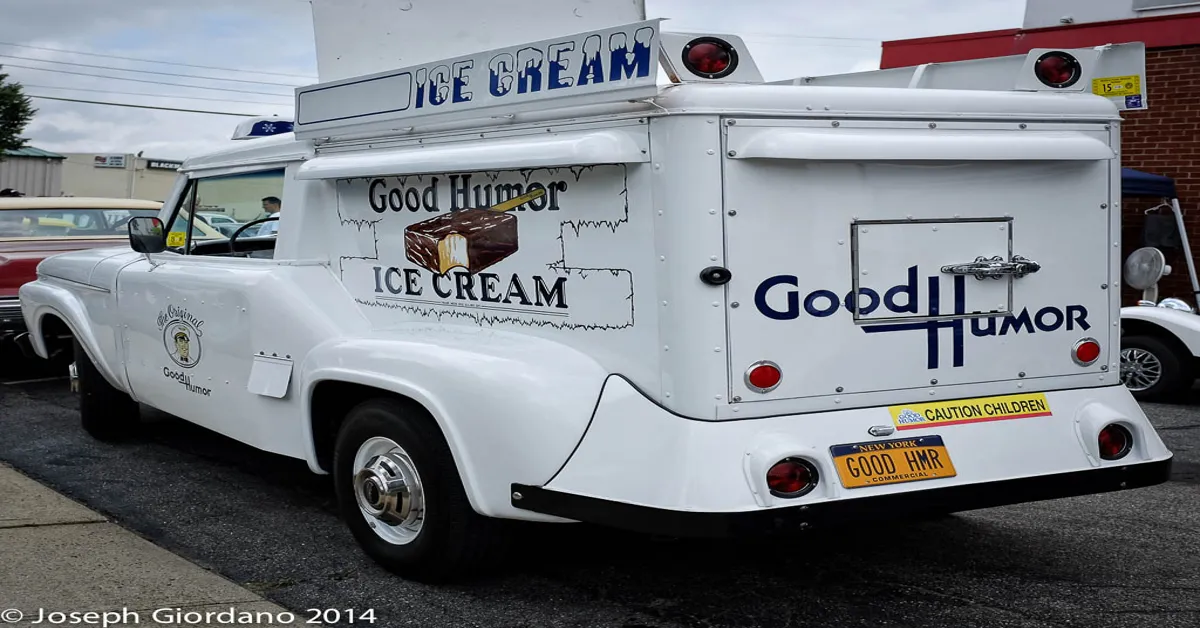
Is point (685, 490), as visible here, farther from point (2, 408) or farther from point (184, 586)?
point (2, 408)

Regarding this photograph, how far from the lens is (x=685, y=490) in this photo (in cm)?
353

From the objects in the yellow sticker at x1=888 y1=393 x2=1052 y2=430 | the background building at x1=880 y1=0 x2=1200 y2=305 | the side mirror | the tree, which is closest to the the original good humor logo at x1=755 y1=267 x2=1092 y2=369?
the yellow sticker at x1=888 y1=393 x2=1052 y2=430

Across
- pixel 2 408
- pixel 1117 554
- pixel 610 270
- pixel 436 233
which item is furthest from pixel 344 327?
pixel 2 408

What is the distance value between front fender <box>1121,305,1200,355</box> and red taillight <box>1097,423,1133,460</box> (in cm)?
509

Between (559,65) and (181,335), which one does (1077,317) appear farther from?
(181,335)

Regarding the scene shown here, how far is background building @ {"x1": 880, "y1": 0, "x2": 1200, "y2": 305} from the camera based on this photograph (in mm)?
11672

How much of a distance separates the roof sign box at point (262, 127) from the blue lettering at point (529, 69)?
7.55ft

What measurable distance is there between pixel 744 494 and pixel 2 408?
22.6ft

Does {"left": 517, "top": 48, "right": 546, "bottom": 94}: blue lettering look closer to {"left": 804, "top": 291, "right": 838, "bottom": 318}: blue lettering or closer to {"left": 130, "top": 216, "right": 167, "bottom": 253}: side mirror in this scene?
{"left": 804, "top": 291, "right": 838, "bottom": 318}: blue lettering

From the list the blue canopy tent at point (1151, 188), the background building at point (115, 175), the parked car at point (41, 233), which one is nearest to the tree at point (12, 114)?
the background building at point (115, 175)

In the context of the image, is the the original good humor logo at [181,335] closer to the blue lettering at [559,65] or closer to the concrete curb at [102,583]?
the concrete curb at [102,583]

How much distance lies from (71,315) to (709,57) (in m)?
4.76

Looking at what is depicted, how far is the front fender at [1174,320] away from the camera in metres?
8.62

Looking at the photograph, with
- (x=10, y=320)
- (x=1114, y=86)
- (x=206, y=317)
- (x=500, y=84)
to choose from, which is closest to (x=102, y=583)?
(x=206, y=317)
